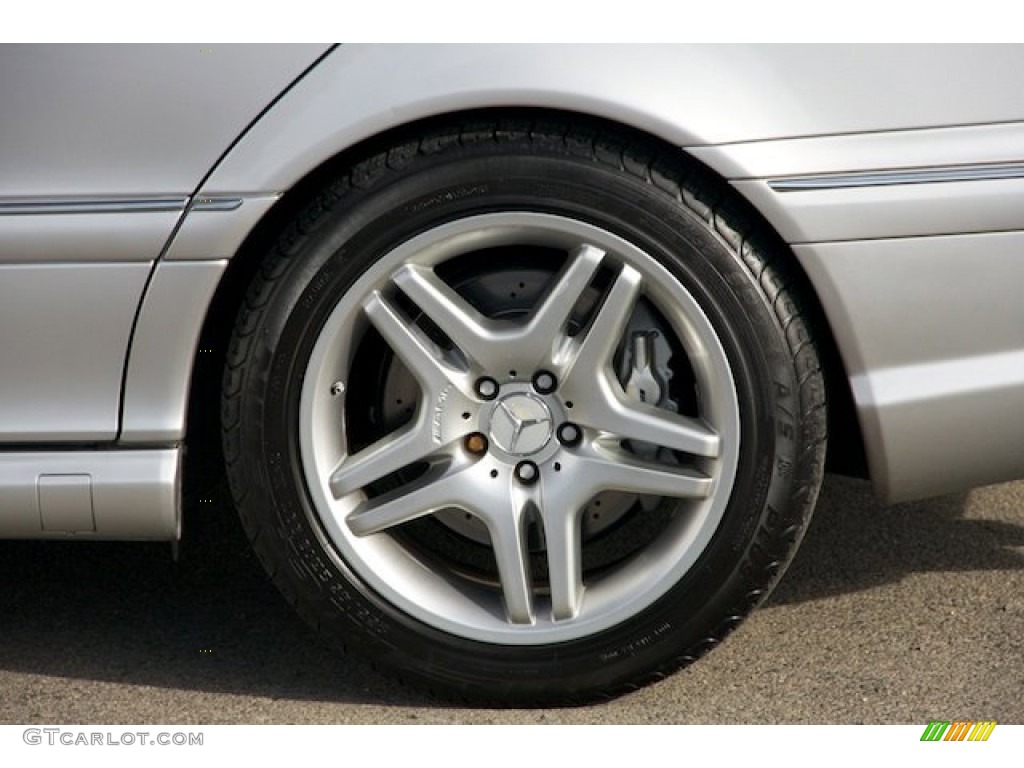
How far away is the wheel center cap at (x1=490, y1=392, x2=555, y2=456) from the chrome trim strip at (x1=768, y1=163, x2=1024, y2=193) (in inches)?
21.1

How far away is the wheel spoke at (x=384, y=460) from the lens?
2766mm

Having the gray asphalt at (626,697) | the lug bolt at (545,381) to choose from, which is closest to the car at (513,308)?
the lug bolt at (545,381)

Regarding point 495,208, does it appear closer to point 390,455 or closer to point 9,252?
point 390,455

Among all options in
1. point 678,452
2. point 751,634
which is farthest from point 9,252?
point 751,634

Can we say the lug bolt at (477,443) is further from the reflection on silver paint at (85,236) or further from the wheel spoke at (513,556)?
the reflection on silver paint at (85,236)

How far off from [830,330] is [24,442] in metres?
1.35

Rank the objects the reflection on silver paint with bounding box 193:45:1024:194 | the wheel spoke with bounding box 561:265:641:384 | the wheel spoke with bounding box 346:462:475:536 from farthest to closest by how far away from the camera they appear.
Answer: the wheel spoke with bounding box 346:462:475:536 → the wheel spoke with bounding box 561:265:641:384 → the reflection on silver paint with bounding box 193:45:1024:194

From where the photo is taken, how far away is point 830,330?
267cm

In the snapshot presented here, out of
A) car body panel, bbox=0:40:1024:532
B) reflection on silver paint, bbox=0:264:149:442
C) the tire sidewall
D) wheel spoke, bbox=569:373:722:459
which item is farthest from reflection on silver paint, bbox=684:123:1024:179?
reflection on silver paint, bbox=0:264:149:442

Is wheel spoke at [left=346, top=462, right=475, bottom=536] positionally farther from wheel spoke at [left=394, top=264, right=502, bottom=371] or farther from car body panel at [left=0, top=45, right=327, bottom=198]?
car body panel at [left=0, top=45, right=327, bottom=198]

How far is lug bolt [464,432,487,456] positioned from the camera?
277cm

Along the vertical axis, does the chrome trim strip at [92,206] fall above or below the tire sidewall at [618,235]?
above

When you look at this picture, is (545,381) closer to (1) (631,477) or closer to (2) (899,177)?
(1) (631,477)

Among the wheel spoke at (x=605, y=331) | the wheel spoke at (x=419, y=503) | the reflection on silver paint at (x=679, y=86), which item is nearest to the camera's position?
the reflection on silver paint at (x=679, y=86)
